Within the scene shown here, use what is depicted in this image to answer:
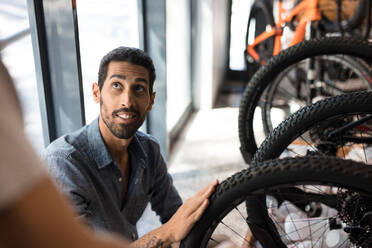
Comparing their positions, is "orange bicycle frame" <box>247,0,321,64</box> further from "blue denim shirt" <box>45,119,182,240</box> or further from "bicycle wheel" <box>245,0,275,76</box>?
"blue denim shirt" <box>45,119,182,240</box>

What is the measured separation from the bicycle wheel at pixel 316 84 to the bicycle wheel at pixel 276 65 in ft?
0.61

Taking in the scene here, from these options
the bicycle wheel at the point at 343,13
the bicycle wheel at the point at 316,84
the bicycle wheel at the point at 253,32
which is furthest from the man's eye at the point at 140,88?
the bicycle wheel at the point at 253,32

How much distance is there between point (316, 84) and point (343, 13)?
1.05 m

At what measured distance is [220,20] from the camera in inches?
165

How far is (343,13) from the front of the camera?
11.7ft

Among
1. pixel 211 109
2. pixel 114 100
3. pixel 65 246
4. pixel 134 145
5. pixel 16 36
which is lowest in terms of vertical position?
pixel 211 109

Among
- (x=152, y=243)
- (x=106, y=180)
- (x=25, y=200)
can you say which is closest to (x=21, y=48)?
(x=106, y=180)

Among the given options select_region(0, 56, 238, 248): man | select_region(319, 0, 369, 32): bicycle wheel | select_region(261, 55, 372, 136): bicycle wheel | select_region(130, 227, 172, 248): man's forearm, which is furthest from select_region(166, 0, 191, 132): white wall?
select_region(0, 56, 238, 248): man

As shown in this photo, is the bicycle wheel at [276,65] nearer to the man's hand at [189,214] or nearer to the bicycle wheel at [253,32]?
the man's hand at [189,214]

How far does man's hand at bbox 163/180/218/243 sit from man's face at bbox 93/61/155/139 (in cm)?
31

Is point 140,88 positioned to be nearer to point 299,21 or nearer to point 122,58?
point 122,58

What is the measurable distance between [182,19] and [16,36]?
2.17 m

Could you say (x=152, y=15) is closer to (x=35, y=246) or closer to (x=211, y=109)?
(x=211, y=109)

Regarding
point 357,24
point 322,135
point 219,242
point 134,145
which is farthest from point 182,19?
point 219,242
